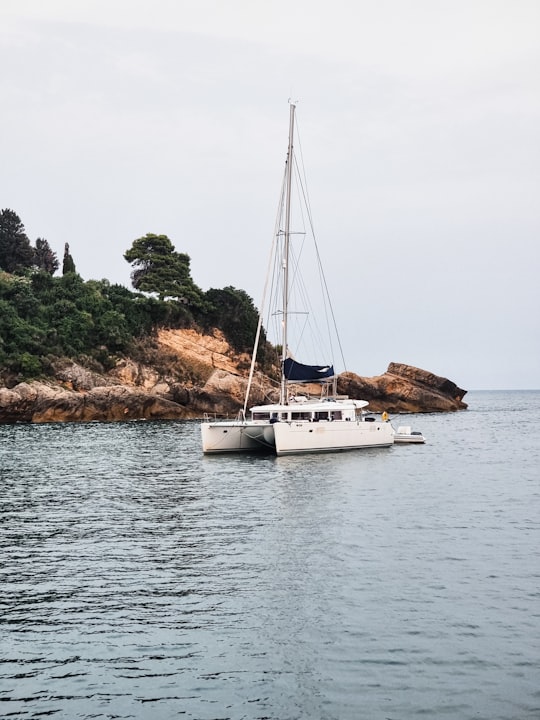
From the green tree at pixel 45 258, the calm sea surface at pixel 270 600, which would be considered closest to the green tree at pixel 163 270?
the green tree at pixel 45 258

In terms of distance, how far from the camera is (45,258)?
96062mm

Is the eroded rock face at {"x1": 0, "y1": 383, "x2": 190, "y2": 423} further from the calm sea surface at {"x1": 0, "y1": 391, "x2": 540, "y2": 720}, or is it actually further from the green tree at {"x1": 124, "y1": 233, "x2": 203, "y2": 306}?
the calm sea surface at {"x1": 0, "y1": 391, "x2": 540, "y2": 720}

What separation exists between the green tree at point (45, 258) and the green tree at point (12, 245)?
163cm

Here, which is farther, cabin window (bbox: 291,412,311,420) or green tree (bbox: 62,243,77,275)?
green tree (bbox: 62,243,77,275)

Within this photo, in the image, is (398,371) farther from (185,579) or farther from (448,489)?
(185,579)

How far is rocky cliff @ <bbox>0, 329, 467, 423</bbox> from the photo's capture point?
68062 mm

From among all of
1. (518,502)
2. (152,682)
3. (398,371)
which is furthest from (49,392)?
(152,682)

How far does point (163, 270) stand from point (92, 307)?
10926mm

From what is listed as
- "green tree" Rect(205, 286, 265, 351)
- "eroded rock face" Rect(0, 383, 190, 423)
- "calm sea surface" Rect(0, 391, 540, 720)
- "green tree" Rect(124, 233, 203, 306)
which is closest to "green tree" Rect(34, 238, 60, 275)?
"green tree" Rect(124, 233, 203, 306)

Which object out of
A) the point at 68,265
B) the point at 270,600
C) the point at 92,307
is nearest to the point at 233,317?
the point at 92,307

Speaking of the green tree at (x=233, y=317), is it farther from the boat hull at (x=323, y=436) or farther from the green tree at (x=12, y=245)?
the boat hull at (x=323, y=436)

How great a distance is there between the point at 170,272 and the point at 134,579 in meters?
75.3

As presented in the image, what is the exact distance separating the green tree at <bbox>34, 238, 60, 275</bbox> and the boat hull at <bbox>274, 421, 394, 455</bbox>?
61890mm

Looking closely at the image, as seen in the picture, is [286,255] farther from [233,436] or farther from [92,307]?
[92,307]
